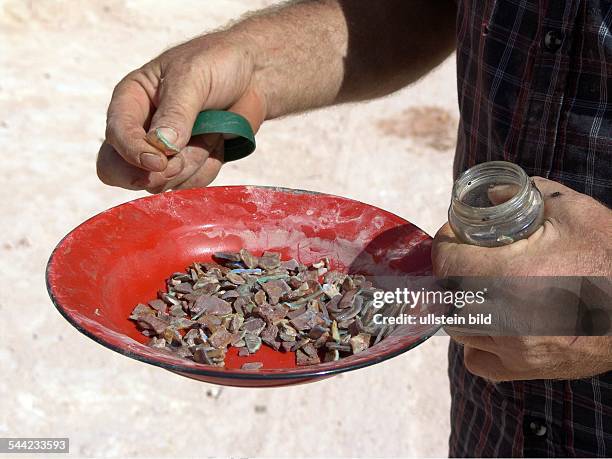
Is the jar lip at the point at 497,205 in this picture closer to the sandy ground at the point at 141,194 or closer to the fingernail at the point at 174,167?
the fingernail at the point at 174,167

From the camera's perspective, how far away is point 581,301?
1407mm

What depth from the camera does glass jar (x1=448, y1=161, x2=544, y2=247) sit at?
138cm

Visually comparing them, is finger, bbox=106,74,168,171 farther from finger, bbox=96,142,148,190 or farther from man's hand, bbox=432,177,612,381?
man's hand, bbox=432,177,612,381

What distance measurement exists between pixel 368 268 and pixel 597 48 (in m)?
0.62

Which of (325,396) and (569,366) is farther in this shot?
(325,396)

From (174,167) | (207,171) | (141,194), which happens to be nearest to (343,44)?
(207,171)

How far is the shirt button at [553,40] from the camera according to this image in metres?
1.64

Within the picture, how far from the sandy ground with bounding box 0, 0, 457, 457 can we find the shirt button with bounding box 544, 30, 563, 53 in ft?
6.15

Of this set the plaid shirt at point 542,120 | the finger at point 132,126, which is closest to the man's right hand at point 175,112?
the finger at point 132,126

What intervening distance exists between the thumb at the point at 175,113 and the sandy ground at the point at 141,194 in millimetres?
1517

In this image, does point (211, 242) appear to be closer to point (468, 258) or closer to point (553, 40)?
point (468, 258)

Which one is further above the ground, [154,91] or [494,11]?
[494,11]

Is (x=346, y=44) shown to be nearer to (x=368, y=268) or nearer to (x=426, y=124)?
(x=368, y=268)

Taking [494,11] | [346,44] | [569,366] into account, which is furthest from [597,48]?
[346,44]
